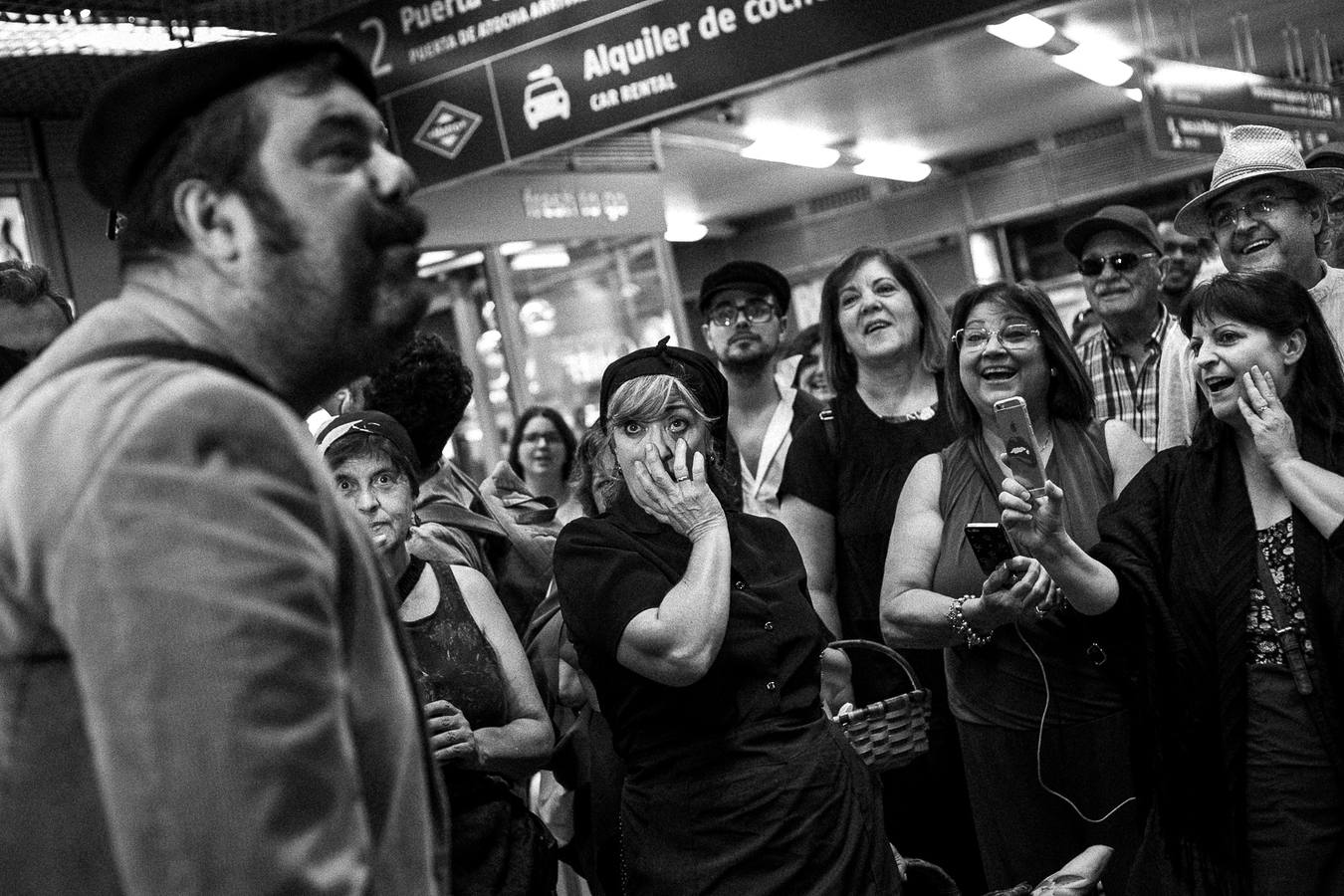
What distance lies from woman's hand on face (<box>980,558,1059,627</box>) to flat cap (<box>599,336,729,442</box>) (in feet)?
2.32

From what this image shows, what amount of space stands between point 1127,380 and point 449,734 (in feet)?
9.66

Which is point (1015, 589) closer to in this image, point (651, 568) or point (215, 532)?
point (651, 568)

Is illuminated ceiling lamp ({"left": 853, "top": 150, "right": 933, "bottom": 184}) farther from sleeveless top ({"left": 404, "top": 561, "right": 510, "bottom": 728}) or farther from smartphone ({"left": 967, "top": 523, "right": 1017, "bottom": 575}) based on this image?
sleeveless top ({"left": 404, "top": 561, "right": 510, "bottom": 728})

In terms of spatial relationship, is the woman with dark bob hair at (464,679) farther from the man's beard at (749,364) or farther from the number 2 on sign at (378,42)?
the number 2 on sign at (378,42)

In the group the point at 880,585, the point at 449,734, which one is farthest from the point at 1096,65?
the point at 449,734

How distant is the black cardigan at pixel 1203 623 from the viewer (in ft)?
9.92

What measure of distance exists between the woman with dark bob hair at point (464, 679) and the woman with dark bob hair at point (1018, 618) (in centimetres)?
98

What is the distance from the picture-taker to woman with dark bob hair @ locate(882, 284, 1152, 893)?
11.2 feet

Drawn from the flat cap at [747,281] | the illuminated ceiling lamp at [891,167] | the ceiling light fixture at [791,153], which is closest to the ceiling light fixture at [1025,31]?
the ceiling light fixture at [791,153]

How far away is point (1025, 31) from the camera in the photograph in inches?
374

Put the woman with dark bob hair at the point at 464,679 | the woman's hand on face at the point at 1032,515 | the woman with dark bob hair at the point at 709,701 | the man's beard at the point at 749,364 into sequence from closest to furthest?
the woman with dark bob hair at the point at 709,701 < the woman with dark bob hair at the point at 464,679 < the woman's hand on face at the point at 1032,515 < the man's beard at the point at 749,364

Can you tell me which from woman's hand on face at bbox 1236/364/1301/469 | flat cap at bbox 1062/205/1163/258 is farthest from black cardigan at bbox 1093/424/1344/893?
flat cap at bbox 1062/205/1163/258

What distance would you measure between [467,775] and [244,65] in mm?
2046

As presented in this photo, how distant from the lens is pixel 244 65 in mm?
1314
